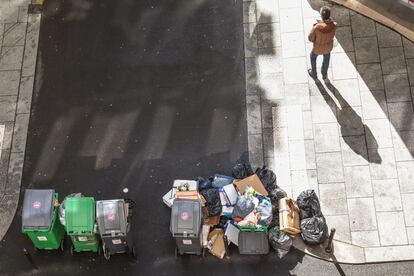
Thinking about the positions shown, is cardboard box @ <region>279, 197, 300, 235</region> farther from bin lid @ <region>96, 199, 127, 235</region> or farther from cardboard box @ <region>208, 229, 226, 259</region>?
bin lid @ <region>96, 199, 127, 235</region>

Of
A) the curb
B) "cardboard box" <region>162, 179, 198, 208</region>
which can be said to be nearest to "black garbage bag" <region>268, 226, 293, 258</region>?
"cardboard box" <region>162, 179, 198, 208</region>

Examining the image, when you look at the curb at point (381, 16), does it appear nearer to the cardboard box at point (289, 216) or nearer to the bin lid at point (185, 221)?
the cardboard box at point (289, 216)

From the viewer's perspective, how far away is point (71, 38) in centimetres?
1553

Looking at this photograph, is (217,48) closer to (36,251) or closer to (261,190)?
(261,190)

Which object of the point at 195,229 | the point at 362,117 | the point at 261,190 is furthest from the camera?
the point at 362,117

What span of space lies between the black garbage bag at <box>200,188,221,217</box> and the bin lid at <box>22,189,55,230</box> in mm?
2981

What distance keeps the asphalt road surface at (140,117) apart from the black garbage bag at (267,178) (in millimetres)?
845

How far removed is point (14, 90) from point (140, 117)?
3.03 metres

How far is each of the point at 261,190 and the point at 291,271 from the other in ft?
5.51

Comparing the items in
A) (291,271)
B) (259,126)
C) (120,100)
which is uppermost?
(120,100)

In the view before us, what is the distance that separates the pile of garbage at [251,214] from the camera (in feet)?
41.1

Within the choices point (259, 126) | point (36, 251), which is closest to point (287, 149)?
point (259, 126)

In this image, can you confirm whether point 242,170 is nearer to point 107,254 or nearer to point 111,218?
point 111,218

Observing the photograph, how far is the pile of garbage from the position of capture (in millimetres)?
12523
